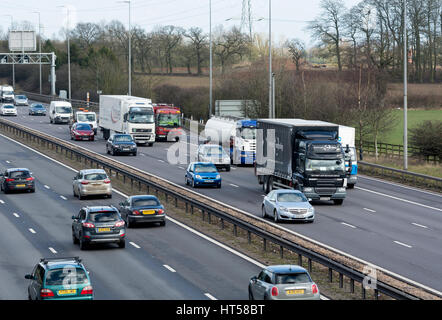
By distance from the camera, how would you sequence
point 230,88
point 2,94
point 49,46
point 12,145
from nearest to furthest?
1. point 12,145
2. point 230,88
3. point 2,94
4. point 49,46

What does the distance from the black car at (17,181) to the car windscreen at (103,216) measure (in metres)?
16.3

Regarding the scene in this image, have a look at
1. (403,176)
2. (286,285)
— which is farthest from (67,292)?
(403,176)

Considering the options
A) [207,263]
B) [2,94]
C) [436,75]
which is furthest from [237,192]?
[2,94]

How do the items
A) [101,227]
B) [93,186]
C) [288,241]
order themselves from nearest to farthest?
[288,241], [101,227], [93,186]

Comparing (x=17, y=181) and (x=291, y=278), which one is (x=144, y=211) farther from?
(x=291, y=278)

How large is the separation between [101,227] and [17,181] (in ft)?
55.4

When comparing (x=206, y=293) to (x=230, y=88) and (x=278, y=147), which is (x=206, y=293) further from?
(x=230, y=88)

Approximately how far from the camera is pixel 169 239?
31422mm

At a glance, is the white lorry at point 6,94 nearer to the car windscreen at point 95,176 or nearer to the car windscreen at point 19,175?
the car windscreen at point 19,175

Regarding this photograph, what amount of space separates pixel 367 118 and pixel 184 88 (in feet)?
150

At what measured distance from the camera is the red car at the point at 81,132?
71.4 meters

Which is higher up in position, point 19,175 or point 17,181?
point 19,175

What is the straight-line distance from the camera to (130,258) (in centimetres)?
2795

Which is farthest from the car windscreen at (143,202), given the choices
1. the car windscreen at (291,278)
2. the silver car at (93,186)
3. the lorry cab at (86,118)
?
the lorry cab at (86,118)
